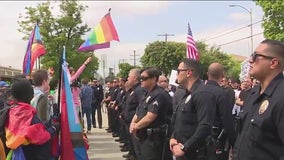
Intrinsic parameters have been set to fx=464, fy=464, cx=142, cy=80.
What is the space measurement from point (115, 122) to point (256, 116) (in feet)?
39.1

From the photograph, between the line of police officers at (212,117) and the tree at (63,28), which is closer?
the line of police officers at (212,117)

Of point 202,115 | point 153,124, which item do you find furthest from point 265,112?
point 153,124

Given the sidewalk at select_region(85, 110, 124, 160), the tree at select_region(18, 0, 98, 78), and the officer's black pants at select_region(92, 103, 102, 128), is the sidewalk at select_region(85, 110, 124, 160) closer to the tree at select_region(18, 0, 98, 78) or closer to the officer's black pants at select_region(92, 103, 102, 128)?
the officer's black pants at select_region(92, 103, 102, 128)

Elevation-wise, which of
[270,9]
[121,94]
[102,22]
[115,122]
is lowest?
[115,122]

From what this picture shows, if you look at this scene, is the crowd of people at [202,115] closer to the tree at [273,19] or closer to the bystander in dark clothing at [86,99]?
the bystander in dark clothing at [86,99]

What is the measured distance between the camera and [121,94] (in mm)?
13188

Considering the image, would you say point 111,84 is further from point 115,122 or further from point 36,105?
point 36,105

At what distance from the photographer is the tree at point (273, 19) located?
36.2m

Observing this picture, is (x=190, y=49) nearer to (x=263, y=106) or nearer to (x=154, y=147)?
(x=154, y=147)

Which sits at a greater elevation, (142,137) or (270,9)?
(270,9)

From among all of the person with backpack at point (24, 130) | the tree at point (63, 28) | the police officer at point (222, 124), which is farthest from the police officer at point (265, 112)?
the tree at point (63, 28)

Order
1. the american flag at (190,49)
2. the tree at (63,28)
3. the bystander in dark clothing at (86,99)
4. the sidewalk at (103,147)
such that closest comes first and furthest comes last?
the sidewalk at (103,147) → the american flag at (190,49) → the bystander in dark clothing at (86,99) → the tree at (63,28)

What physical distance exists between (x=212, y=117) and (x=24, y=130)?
2.00m

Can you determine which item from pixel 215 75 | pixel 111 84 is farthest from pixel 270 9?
pixel 215 75
